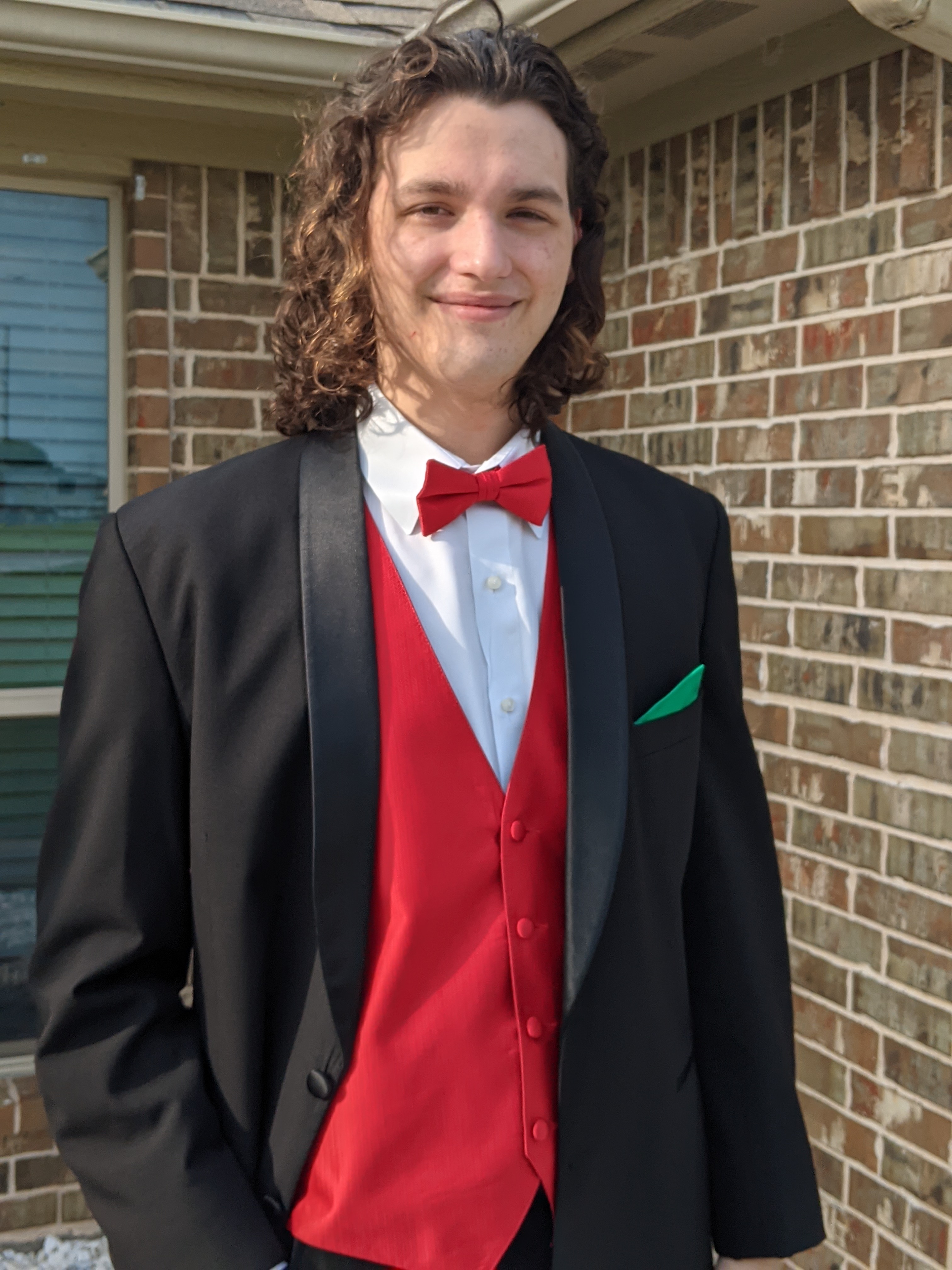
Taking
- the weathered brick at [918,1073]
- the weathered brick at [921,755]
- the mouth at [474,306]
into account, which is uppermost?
the mouth at [474,306]

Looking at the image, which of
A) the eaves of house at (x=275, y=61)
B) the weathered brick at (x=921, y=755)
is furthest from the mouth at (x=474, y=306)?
the weathered brick at (x=921, y=755)

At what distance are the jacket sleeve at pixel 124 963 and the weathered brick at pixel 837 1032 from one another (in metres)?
1.64

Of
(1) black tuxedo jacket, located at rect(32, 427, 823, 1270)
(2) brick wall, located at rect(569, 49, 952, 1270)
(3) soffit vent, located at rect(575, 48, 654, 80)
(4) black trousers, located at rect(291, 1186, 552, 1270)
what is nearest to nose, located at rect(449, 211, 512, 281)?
(1) black tuxedo jacket, located at rect(32, 427, 823, 1270)

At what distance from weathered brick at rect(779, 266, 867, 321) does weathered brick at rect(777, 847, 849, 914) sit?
1.24 meters

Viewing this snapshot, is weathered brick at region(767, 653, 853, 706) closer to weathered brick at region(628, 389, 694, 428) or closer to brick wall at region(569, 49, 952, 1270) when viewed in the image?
brick wall at region(569, 49, 952, 1270)

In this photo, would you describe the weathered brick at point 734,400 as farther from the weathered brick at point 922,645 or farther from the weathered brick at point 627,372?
the weathered brick at point 922,645

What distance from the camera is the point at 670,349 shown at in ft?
10.7

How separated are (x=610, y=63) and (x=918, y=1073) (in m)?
2.40

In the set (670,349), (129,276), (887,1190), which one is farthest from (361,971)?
(129,276)

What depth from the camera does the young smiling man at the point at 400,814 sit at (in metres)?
1.38

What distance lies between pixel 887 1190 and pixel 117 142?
3.15m

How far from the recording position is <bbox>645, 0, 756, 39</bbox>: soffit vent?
2586 mm

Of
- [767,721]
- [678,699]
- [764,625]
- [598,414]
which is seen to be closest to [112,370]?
[598,414]

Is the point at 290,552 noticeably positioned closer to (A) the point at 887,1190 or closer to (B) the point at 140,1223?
(B) the point at 140,1223
